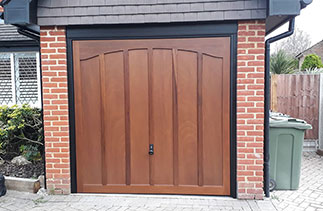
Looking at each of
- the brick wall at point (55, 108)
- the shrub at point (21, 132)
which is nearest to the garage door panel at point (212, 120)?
the brick wall at point (55, 108)

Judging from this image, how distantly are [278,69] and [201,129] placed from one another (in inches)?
330

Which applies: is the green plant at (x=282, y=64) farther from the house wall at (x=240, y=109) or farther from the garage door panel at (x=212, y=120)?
the garage door panel at (x=212, y=120)

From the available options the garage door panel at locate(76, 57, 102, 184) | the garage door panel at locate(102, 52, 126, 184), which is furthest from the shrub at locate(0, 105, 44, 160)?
the garage door panel at locate(102, 52, 126, 184)

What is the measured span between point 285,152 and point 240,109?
44.1 inches

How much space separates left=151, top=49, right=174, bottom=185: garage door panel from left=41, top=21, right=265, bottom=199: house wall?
3.15 ft

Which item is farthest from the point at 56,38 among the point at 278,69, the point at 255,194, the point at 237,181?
the point at 278,69

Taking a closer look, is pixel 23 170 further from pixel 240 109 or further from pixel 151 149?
pixel 240 109

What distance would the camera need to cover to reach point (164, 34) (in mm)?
4027

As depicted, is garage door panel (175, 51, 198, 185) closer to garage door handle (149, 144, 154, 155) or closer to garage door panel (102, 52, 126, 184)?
garage door handle (149, 144, 154, 155)

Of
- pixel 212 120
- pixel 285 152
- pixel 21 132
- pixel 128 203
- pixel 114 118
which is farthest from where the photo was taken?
pixel 21 132

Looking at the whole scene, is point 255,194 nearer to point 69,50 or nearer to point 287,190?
point 287,190

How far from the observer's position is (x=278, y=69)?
1125 cm

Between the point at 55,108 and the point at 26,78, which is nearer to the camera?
the point at 55,108

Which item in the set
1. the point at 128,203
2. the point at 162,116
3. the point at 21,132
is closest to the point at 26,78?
the point at 21,132
